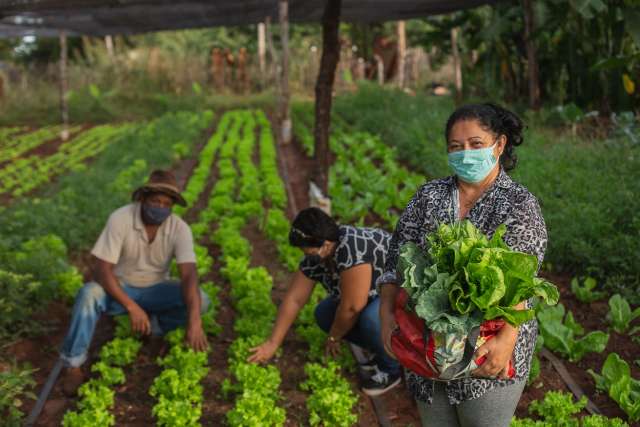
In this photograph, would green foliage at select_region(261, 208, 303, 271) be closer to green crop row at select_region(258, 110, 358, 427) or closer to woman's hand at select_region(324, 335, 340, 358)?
green crop row at select_region(258, 110, 358, 427)

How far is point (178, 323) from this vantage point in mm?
4609

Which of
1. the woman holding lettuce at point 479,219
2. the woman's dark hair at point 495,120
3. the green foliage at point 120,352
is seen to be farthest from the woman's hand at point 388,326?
the green foliage at point 120,352

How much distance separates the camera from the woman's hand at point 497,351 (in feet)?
6.48

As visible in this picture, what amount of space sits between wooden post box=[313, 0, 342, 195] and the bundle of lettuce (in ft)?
14.9

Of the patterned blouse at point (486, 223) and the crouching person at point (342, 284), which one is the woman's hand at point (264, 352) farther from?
the patterned blouse at point (486, 223)

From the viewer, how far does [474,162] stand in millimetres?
2215

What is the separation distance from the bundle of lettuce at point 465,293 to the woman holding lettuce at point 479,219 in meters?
0.12

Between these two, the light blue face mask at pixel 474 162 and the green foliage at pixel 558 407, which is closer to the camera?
the light blue face mask at pixel 474 162

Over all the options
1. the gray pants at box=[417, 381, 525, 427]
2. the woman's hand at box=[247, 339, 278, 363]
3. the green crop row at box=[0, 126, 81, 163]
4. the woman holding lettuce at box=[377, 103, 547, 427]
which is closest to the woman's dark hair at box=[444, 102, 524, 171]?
the woman holding lettuce at box=[377, 103, 547, 427]

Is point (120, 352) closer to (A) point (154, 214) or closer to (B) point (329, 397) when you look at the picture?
(A) point (154, 214)

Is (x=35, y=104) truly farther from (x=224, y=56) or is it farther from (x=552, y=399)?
(x=552, y=399)

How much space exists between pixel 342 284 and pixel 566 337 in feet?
5.64

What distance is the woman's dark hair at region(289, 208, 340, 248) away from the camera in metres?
3.37

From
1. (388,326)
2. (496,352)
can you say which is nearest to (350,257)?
(388,326)
